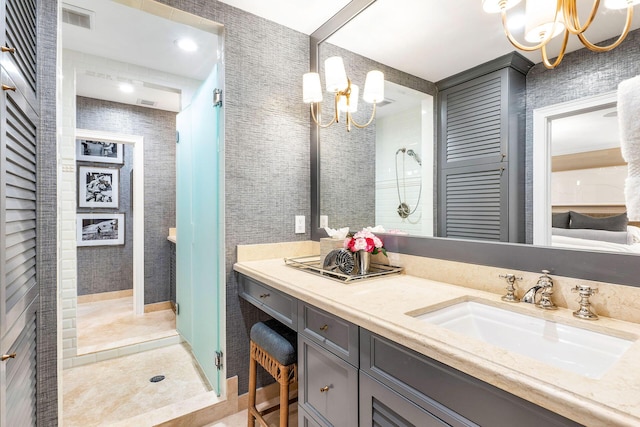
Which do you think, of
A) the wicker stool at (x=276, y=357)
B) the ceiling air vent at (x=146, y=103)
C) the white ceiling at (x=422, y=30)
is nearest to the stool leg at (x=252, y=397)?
the wicker stool at (x=276, y=357)

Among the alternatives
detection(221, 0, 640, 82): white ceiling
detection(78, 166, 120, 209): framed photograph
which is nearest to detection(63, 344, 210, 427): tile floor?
detection(78, 166, 120, 209): framed photograph

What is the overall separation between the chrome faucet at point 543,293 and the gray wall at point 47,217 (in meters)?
1.82

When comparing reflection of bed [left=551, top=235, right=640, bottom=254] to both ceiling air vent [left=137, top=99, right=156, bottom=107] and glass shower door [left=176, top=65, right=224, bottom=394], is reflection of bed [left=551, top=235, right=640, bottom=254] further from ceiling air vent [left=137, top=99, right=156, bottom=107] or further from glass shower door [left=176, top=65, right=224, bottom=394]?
ceiling air vent [left=137, top=99, right=156, bottom=107]

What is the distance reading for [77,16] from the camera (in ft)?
6.64

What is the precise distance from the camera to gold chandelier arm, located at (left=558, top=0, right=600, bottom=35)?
926 millimetres

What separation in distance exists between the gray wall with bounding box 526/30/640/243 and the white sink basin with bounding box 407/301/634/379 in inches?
11.4

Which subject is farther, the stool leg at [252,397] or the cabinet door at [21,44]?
the stool leg at [252,397]

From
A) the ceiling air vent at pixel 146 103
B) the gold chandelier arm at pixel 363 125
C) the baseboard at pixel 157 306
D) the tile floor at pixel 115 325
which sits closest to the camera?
the gold chandelier arm at pixel 363 125

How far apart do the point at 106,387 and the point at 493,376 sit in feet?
8.01

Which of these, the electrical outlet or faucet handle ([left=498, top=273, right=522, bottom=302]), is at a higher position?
the electrical outlet

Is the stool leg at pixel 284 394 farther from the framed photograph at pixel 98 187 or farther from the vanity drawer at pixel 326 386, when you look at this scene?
the framed photograph at pixel 98 187

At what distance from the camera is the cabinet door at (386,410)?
2.56 ft

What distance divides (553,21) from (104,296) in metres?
4.69

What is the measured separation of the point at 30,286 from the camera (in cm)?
111
